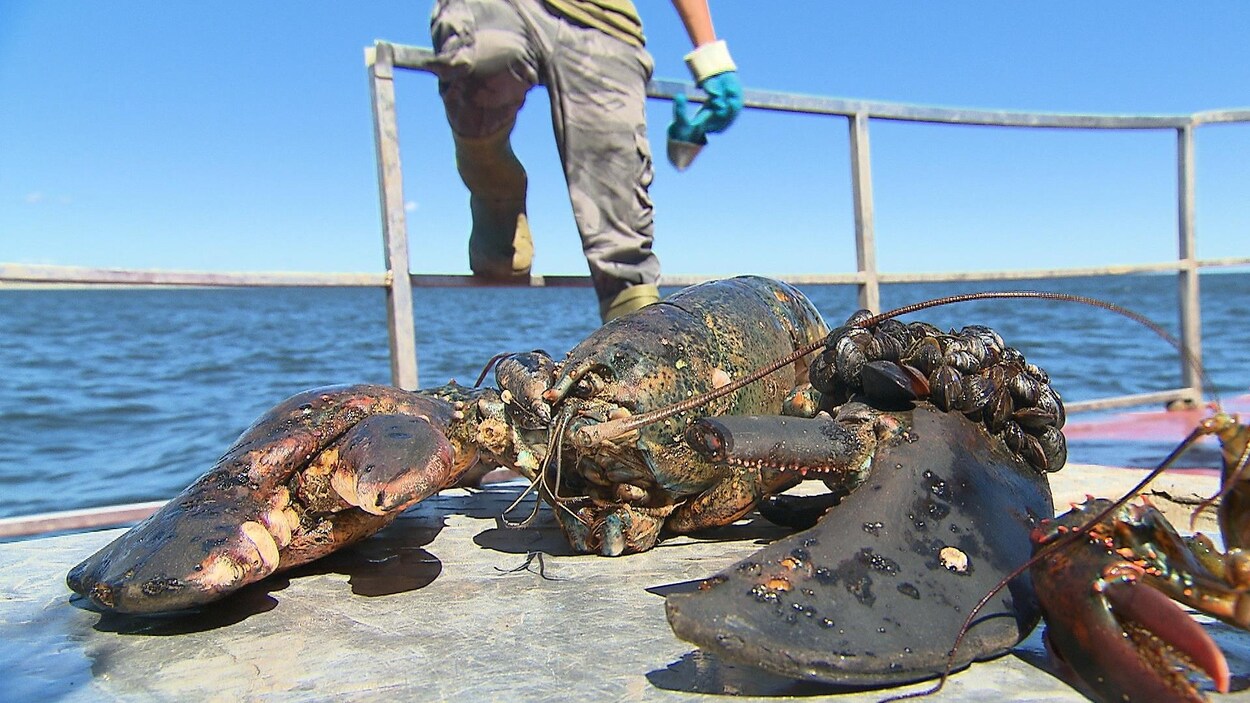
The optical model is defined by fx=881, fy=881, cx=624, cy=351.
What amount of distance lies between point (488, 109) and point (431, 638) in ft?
7.95

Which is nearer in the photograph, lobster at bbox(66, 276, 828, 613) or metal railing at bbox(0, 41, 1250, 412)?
lobster at bbox(66, 276, 828, 613)

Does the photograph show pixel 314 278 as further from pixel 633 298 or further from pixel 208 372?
pixel 208 372

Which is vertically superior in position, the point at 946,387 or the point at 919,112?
the point at 919,112

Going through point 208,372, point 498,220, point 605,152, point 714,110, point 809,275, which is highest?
point 714,110

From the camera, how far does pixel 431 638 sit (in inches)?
67.9

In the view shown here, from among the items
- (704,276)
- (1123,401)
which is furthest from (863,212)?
(1123,401)

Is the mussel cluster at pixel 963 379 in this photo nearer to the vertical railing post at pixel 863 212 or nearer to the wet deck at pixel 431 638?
the wet deck at pixel 431 638

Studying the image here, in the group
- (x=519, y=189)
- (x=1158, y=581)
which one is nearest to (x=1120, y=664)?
(x=1158, y=581)

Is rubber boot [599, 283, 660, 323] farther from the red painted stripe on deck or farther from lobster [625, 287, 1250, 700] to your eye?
the red painted stripe on deck

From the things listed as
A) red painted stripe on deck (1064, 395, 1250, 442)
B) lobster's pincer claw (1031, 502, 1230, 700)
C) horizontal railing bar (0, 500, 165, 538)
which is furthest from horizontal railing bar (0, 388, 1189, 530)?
red painted stripe on deck (1064, 395, 1250, 442)

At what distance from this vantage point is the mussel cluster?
6.32 ft

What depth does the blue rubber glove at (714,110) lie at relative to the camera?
3553mm

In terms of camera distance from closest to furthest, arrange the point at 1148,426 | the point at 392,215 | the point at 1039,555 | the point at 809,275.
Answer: the point at 1039,555 < the point at 392,215 < the point at 809,275 < the point at 1148,426

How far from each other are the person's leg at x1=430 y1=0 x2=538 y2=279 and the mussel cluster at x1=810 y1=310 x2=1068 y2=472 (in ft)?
6.40
